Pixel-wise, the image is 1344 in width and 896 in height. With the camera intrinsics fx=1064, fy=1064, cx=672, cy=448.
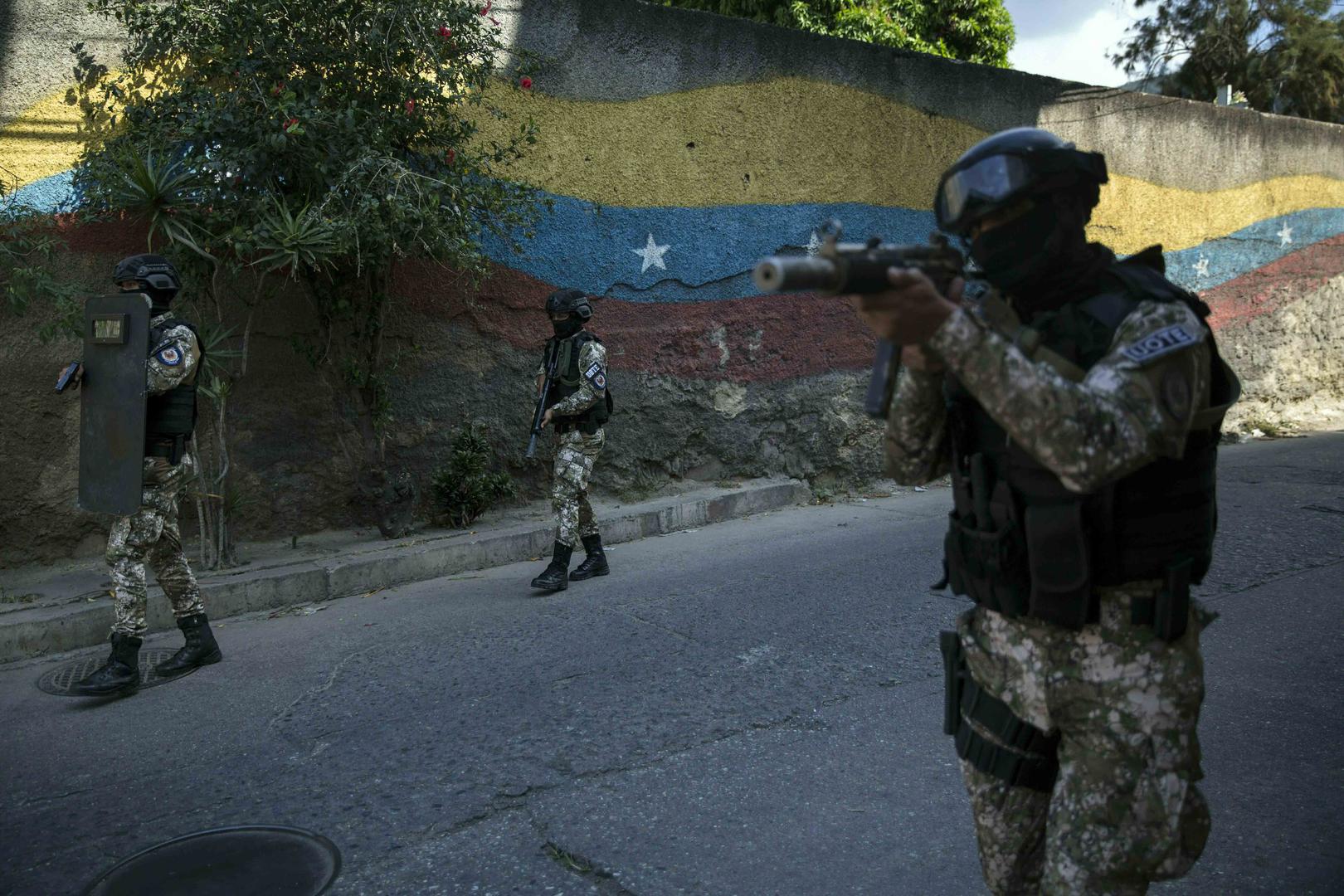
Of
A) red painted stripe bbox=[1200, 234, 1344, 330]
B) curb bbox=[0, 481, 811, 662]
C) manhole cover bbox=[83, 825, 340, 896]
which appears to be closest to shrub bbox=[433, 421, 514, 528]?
curb bbox=[0, 481, 811, 662]

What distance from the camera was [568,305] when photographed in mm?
6168

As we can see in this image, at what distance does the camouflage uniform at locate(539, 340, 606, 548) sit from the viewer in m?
6.11

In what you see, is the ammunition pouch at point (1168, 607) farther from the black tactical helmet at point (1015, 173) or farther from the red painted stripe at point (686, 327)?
the red painted stripe at point (686, 327)

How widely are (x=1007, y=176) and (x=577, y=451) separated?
15.0 ft

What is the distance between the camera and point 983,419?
1.97 metres

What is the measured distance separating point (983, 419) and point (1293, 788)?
2.20m

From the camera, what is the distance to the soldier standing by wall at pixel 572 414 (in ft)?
20.1

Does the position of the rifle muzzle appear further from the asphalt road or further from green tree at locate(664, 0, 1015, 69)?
green tree at locate(664, 0, 1015, 69)

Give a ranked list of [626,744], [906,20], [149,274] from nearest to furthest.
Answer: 1. [626,744]
2. [149,274]
3. [906,20]

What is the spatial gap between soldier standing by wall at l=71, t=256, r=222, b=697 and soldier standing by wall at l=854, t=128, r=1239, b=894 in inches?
148

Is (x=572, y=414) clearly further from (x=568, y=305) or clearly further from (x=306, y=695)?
(x=306, y=695)

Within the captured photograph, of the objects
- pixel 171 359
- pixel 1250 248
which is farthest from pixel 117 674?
pixel 1250 248

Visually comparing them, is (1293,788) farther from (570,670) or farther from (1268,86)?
(1268,86)

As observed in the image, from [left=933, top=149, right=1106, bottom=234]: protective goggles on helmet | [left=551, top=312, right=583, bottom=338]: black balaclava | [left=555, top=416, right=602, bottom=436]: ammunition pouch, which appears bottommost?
[left=555, top=416, right=602, bottom=436]: ammunition pouch
